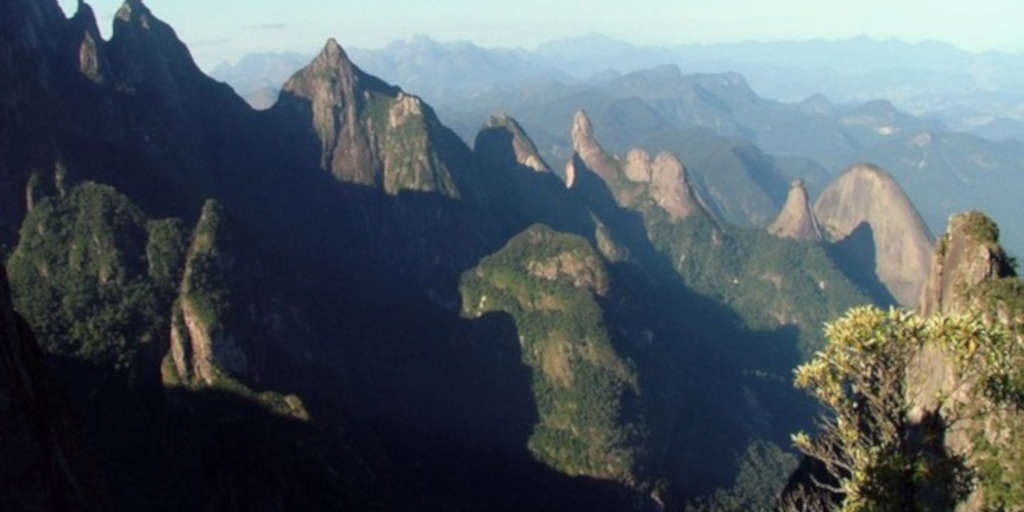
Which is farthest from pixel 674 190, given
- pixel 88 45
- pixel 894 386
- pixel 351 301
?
pixel 894 386

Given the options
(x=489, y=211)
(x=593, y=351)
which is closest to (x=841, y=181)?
(x=489, y=211)

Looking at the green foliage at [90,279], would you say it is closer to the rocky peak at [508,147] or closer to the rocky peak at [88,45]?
the rocky peak at [88,45]

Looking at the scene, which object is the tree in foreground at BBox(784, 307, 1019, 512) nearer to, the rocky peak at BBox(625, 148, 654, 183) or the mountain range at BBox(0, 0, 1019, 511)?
the mountain range at BBox(0, 0, 1019, 511)

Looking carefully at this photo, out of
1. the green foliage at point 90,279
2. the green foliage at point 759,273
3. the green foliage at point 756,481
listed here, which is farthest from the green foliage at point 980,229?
the green foliage at point 759,273

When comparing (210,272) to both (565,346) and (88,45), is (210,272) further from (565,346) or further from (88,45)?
(88,45)

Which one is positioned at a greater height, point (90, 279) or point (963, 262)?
point (963, 262)

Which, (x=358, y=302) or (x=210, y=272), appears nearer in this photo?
(x=210, y=272)

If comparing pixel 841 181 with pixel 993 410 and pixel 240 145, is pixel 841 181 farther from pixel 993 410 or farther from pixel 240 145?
pixel 993 410
